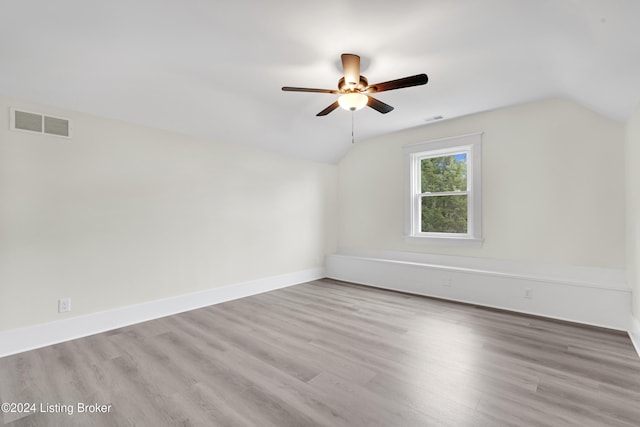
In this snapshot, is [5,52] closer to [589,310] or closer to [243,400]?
[243,400]

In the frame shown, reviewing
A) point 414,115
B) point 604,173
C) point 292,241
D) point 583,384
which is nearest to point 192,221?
point 292,241

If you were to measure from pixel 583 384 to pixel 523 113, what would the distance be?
3137 millimetres

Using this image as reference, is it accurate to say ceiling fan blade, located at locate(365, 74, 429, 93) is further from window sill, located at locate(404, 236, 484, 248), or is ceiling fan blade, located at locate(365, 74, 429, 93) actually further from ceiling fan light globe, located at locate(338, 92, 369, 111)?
window sill, located at locate(404, 236, 484, 248)

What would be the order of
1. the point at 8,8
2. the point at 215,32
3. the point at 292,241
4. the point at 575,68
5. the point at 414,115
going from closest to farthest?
the point at 8,8 → the point at 215,32 → the point at 575,68 → the point at 414,115 → the point at 292,241

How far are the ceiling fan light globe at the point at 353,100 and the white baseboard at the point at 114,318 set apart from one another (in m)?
3.00

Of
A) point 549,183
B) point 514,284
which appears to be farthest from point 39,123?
point 549,183

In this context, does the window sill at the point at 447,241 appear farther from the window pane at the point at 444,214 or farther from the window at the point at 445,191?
the window pane at the point at 444,214

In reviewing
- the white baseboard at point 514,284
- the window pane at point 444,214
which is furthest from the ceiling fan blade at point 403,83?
the white baseboard at point 514,284

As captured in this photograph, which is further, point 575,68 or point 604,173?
point 604,173

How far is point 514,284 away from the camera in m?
3.57

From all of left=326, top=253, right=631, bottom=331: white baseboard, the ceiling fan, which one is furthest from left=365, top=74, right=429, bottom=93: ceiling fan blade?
left=326, top=253, right=631, bottom=331: white baseboard

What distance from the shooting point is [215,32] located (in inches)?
86.1

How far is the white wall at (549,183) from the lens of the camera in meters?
3.28

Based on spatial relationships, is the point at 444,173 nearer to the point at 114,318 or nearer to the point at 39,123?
the point at 114,318
